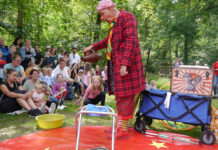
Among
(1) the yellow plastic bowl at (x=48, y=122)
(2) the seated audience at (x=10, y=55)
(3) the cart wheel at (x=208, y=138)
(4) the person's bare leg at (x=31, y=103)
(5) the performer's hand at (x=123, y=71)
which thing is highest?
(2) the seated audience at (x=10, y=55)

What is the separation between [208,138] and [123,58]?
158cm

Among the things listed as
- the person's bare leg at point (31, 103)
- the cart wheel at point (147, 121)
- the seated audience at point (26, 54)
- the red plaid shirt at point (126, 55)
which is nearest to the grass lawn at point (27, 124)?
the cart wheel at point (147, 121)

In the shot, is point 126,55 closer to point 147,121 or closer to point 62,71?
point 147,121

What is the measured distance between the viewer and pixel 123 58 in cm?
248

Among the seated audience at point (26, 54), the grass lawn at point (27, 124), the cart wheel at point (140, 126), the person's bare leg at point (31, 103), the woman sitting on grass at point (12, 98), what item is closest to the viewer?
the grass lawn at point (27, 124)

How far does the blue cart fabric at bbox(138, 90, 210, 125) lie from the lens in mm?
2727

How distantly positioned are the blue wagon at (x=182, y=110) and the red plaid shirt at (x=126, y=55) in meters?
0.41

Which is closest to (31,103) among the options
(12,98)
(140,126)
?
(12,98)

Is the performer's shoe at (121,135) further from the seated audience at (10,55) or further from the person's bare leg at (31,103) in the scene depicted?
the seated audience at (10,55)

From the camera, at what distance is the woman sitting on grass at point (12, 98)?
362cm

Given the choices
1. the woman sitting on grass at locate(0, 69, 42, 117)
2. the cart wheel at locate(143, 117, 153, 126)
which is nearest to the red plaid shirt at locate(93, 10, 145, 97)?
the cart wheel at locate(143, 117, 153, 126)

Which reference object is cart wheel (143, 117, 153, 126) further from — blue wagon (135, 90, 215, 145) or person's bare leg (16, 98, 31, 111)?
person's bare leg (16, 98, 31, 111)

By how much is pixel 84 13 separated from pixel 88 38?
1.41m

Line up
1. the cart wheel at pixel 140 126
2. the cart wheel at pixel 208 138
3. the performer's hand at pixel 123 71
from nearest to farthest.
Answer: the performer's hand at pixel 123 71 → the cart wheel at pixel 208 138 → the cart wheel at pixel 140 126
